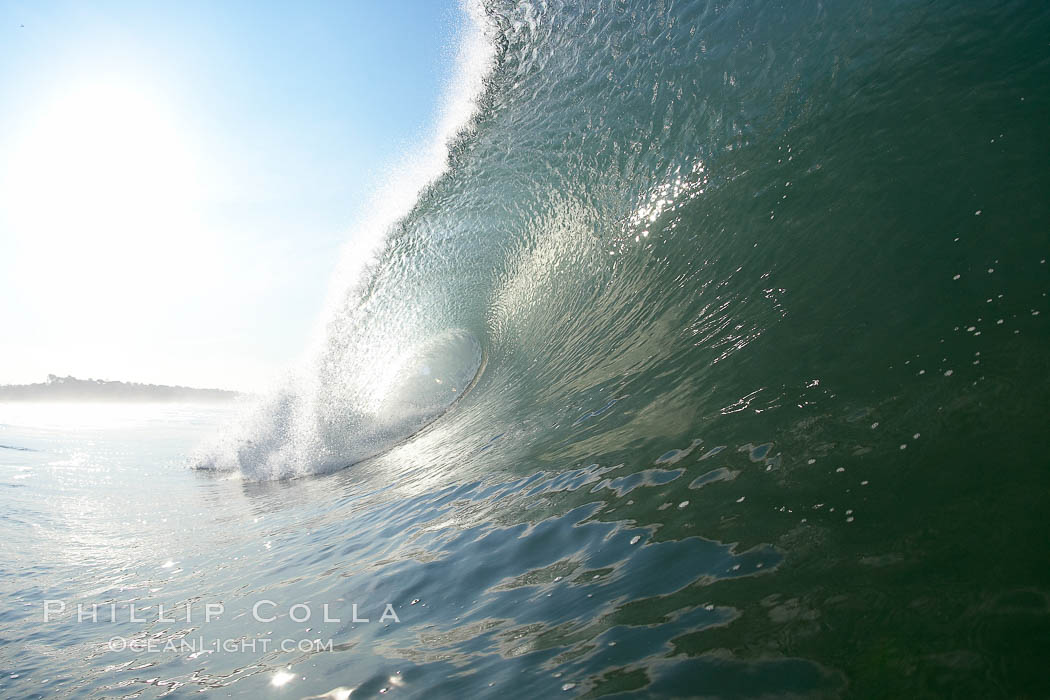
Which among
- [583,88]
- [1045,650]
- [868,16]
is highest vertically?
[583,88]

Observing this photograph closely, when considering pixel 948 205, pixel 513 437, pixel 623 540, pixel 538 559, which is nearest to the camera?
pixel 623 540

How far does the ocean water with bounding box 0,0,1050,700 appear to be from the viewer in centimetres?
206

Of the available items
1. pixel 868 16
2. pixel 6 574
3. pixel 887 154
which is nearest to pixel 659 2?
pixel 868 16

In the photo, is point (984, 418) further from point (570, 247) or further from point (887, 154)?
point (570, 247)

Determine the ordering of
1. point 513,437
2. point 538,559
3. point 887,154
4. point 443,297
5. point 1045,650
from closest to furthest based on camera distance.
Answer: point 1045,650
point 538,559
point 887,154
point 513,437
point 443,297

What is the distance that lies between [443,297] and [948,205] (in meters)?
8.28

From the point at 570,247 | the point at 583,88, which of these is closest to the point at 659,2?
the point at 583,88

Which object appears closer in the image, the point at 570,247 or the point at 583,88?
the point at 570,247

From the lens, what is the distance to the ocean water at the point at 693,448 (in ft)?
6.76

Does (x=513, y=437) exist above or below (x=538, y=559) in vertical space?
above

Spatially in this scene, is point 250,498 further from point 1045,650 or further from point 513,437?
point 1045,650

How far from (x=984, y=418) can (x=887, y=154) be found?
124 inches

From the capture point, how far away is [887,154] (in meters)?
4.82

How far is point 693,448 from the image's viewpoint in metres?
3.59
